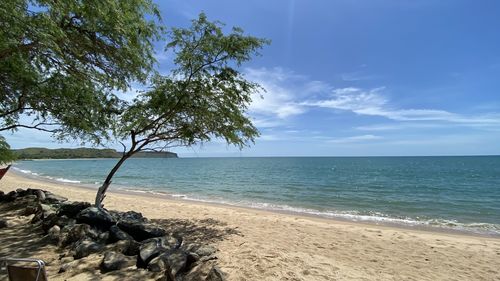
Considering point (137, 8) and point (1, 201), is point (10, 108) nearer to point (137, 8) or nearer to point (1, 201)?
point (137, 8)

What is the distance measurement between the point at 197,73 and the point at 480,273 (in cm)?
801

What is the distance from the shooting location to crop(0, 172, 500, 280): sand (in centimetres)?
575

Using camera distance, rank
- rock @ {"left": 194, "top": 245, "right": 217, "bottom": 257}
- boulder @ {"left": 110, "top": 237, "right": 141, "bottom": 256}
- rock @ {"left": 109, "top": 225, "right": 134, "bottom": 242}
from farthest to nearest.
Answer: rock @ {"left": 109, "top": 225, "right": 134, "bottom": 242} < rock @ {"left": 194, "top": 245, "right": 217, "bottom": 257} < boulder @ {"left": 110, "top": 237, "right": 141, "bottom": 256}

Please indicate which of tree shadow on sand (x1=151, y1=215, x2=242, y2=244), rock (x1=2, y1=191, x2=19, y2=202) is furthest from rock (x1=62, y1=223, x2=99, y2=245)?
rock (x1=2, y1=191, x2=19, y2=202)

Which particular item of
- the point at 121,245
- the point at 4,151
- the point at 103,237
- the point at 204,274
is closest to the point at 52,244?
the point at 103,237

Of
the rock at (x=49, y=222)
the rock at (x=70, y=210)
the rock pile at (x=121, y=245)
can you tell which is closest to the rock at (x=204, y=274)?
the rock pile at (x=121, y=245)

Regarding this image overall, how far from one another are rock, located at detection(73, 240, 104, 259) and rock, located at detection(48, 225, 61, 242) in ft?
2.99

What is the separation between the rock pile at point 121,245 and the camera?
15.7 feet

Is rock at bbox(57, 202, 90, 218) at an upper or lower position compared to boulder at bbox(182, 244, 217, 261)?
upper

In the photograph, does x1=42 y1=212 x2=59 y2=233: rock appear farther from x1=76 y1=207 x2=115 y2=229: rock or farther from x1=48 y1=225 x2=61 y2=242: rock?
x1=76 y1=207 x2=115 y2=229: rock

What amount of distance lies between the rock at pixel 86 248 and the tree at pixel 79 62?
2.29 m

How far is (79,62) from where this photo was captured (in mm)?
6227

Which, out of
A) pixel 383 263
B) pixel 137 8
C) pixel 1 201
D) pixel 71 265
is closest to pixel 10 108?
pixel 137 8

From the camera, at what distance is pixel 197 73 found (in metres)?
8.57
